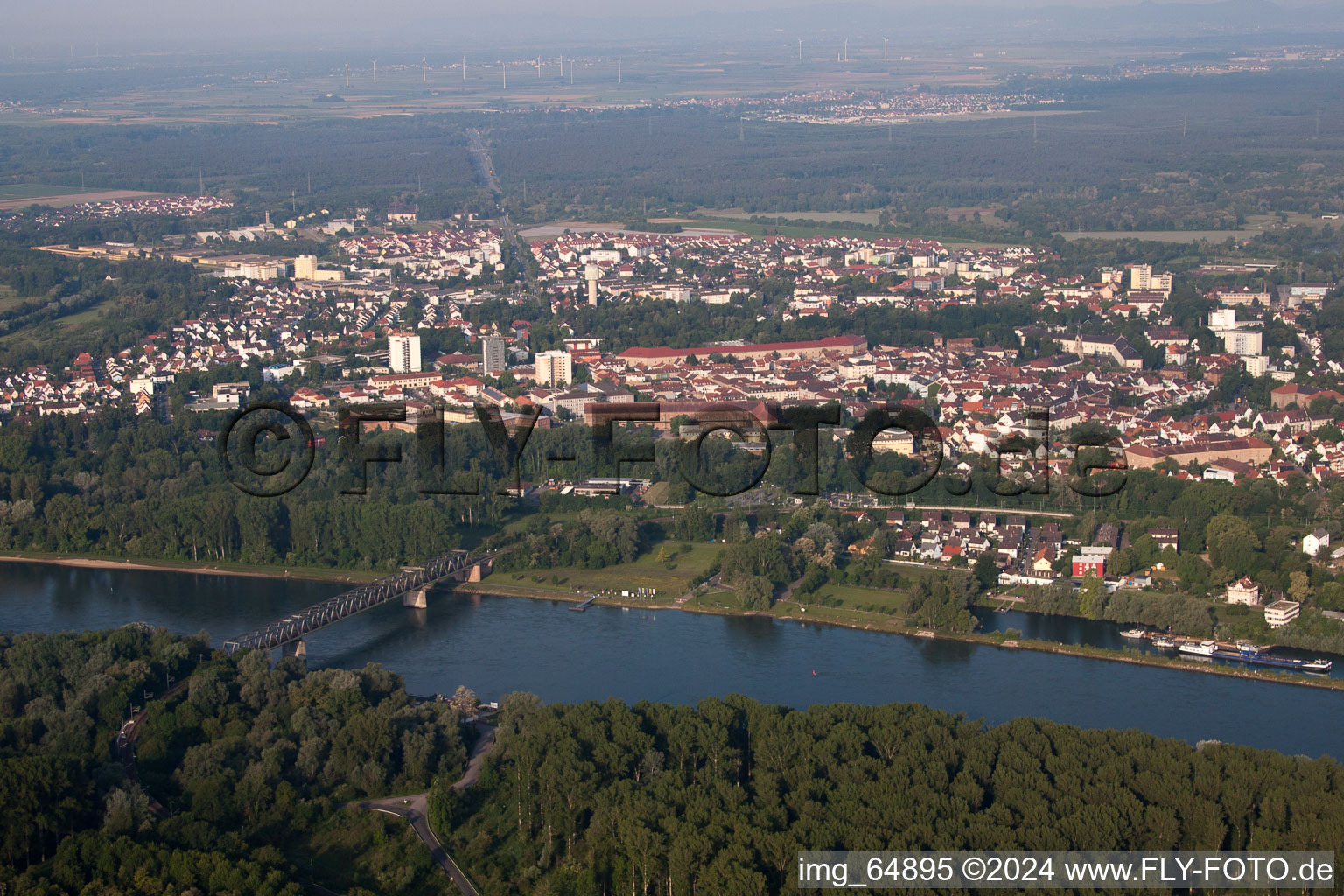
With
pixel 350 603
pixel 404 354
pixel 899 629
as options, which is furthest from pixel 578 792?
pixel 404 354

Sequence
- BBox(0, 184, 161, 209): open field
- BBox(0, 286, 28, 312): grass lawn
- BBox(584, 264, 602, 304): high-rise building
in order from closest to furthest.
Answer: BBox(0, 286, 28, 312): grass lawn < BBox(584, 264, 602, 304): high-rise building < BBox(0, 184, 161, 209): open field

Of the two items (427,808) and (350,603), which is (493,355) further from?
(427,808)

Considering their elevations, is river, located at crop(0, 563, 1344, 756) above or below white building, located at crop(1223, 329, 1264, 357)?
below

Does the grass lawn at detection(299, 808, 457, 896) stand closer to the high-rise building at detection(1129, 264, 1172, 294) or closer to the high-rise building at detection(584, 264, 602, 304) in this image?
the high-rise building at detection(584, 264, 602, 304)

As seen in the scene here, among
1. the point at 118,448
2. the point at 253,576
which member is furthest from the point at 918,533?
the point at 118,448

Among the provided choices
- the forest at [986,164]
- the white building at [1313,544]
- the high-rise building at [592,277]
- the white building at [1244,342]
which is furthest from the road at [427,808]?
the forest at [986,164]

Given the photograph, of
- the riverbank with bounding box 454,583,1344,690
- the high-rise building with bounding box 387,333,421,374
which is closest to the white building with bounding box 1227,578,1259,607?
the riverbank with bounding box 454,583,1344,690

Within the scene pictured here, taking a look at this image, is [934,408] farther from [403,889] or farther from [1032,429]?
[403,889]
